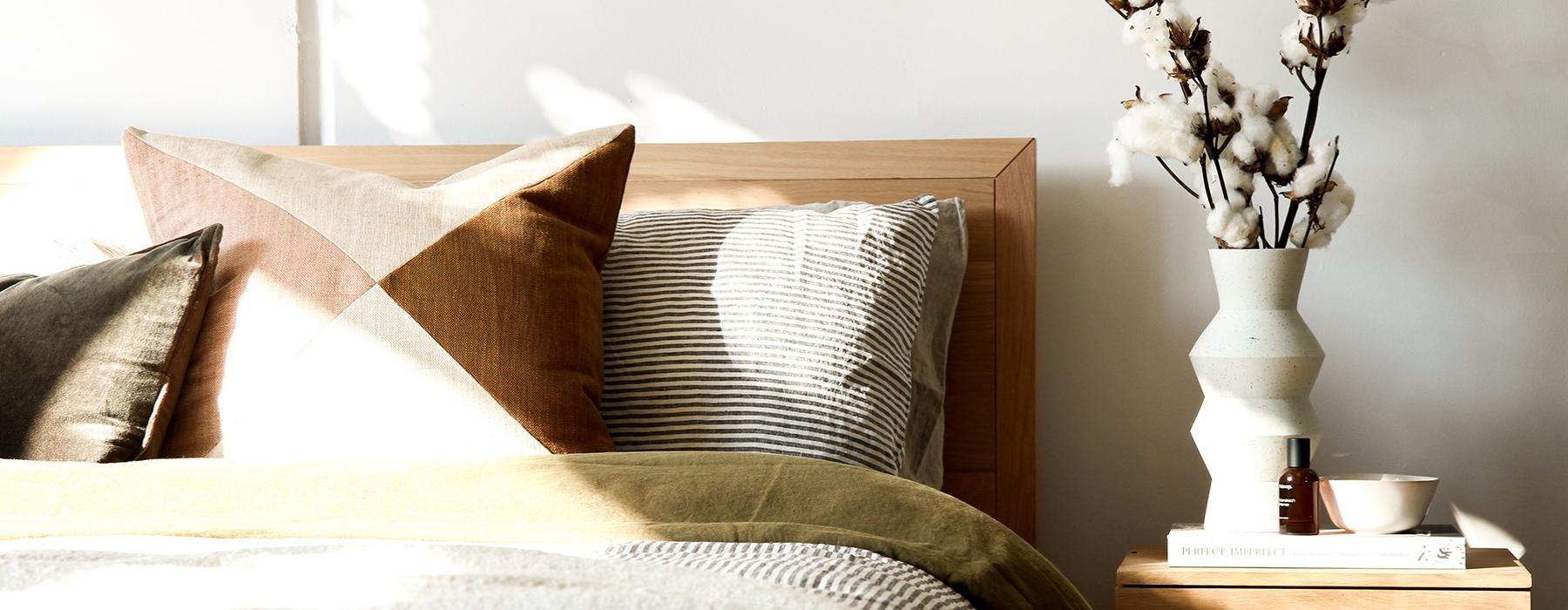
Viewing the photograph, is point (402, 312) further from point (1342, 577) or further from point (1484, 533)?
point (1484, 533)

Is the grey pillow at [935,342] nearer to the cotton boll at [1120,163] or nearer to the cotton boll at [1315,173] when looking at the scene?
the cotton boll at [1120,163]

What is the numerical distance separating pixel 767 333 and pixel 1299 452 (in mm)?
616

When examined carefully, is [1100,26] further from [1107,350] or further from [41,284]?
[41,284]

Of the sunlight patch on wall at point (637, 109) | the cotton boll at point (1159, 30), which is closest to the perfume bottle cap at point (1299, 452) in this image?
the cotton boll at point (1159, 30)

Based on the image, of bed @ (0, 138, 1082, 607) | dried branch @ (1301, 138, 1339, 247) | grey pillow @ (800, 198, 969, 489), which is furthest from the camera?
grey pillow @ (800, 198, 969, 489)

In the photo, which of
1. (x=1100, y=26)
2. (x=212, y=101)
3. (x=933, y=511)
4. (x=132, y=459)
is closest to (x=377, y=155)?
(x=212, y=101)

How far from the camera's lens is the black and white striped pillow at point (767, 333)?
1.47 m

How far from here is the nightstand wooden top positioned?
54.9 inches

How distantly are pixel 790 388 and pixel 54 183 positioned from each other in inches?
48.8

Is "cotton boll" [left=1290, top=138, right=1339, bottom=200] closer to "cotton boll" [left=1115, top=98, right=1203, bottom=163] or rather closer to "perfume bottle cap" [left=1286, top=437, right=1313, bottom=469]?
"cotton boll" [left=1115, top=98, right=1203, bottom=163]

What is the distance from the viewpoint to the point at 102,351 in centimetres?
139

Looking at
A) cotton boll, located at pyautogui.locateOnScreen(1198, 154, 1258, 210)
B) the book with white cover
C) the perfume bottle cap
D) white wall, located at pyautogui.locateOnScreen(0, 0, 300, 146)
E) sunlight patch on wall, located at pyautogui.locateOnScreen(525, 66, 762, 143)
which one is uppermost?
white wall, located at pyautogui.locateOnScreen(0, 0, 300, 146)

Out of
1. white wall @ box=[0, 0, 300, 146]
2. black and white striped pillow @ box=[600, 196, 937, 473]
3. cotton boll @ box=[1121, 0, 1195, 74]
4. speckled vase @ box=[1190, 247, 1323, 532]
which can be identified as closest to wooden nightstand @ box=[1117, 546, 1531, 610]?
speckled vase @ box=[1190, 247, 1323, 532]

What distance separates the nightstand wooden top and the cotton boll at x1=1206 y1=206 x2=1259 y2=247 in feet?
1.30
